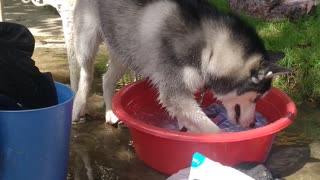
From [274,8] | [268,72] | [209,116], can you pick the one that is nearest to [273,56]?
[268,72]

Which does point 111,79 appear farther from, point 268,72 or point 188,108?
point 268,72

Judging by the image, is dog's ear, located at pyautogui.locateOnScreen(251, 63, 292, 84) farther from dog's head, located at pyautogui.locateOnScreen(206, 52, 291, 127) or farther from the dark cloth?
the dark cloth

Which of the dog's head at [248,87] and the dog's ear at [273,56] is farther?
the dog's ear at [273,56]

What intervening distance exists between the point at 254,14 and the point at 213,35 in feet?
9.16

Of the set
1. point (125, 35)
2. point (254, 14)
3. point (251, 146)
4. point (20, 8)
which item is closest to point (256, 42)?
point (251, 146)

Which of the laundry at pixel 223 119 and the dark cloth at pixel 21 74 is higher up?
the dark cloth at pixel 21 74

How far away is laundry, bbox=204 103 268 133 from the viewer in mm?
3721

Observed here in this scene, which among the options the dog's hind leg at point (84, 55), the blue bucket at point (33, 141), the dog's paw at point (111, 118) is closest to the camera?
the blue bucket at point (33, 141)

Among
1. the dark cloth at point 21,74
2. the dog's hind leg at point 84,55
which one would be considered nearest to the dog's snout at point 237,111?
the dog's hind leg at point 84,55

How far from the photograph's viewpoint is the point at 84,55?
3980mm

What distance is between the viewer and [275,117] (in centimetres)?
375

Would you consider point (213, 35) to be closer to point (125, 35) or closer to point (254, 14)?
point (125, 35)

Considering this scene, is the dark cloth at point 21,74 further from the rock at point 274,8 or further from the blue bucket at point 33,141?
the rock at point 274,8

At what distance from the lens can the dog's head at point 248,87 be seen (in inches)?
128
